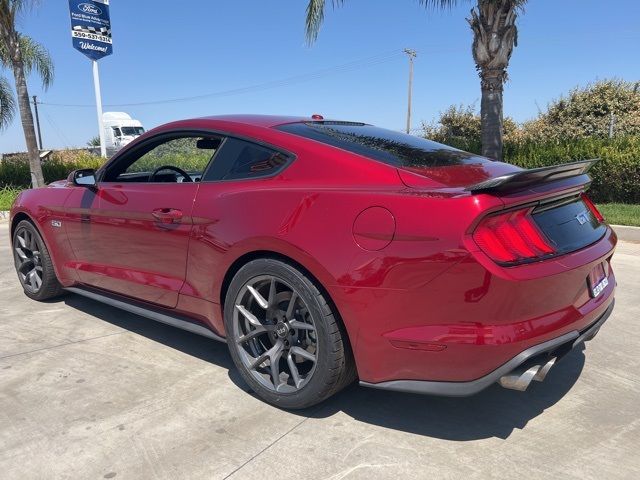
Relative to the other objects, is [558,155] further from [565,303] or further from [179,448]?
[179,448]

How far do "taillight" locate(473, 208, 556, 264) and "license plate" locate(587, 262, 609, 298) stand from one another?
36cm

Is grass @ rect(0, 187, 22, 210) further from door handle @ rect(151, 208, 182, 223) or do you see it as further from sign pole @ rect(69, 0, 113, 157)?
door handle @ rect(151, 208, 182, 223)

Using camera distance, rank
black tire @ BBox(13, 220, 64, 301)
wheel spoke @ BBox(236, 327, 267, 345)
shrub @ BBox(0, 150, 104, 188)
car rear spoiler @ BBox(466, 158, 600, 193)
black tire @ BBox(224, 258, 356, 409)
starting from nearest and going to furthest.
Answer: car rear spoiler @ BBox(466, 158, 600, 193) → black tire @ BBox(224, 258, 356, 409) → wheel spoke @ BBox(236, 327, 267, 345) → black tire @ BBox(13, 220, 64, 301) → shrub @ BBox(0, 150, 104, 188)

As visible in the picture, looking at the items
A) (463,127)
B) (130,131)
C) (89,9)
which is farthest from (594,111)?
(130,131)

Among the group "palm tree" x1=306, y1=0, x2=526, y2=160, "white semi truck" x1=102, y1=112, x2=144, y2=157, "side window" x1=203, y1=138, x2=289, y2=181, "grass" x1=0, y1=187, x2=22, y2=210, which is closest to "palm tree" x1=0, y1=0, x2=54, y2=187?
"grass" x1=0, y1=187, x2=22, y2=210

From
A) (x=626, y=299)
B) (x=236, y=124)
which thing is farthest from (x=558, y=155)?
(x=236, y=124)

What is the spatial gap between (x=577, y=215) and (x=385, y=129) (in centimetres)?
144

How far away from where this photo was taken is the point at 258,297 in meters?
2.79

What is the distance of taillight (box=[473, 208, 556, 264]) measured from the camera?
2.19 m

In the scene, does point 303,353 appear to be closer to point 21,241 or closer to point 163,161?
point 163,161

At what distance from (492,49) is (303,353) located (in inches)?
315

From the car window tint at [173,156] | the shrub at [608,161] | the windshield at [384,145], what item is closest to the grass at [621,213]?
the shrub at [608,161]

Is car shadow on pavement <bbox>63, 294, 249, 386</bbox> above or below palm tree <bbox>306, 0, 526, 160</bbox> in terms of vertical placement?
below

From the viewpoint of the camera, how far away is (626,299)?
4.68 meters
